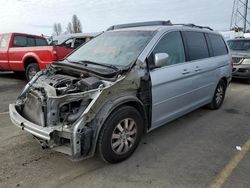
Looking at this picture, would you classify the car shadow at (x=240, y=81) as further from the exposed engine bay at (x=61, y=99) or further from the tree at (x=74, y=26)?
the tree at (x=74, y=26)

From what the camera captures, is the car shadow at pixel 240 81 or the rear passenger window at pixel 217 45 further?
the car shadow at pixel 240 81

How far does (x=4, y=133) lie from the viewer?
4445 millimetres

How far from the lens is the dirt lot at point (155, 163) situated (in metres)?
3.09

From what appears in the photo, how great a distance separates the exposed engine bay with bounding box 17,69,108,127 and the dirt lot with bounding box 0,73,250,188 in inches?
25.6

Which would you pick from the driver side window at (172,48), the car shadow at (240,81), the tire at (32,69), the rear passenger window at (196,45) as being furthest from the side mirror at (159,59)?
the car shadow at (240,81)

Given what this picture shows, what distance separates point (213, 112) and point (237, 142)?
5.57ft

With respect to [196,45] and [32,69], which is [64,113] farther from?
[32,69]

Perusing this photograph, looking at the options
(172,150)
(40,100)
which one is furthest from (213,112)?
(40,100)

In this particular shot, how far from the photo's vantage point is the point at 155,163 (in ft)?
11.5

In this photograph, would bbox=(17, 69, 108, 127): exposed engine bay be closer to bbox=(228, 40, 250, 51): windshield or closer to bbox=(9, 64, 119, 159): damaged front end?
bbox=(9, 64, 119, 159): damaged front end

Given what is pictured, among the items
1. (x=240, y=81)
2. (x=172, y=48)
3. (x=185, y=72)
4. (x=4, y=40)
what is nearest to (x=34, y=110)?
(x=172, y=48)

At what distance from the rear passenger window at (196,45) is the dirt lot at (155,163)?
1.39 m

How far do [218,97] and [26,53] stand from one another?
21.3 feet

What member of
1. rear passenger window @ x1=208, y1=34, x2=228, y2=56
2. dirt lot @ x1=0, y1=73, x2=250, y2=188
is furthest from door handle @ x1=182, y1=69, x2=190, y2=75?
rear passenger window @ x1=208, y1=34, x2=228, y2=56
